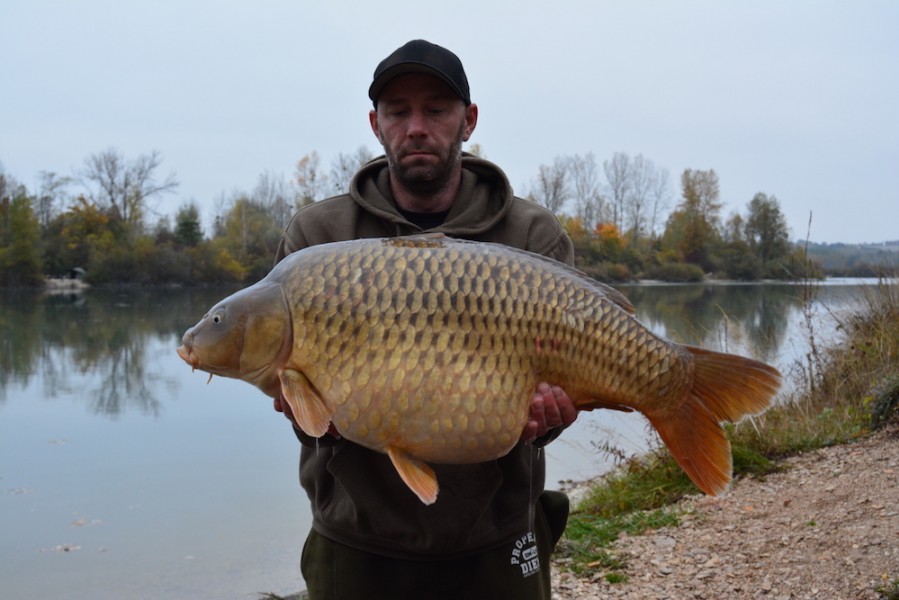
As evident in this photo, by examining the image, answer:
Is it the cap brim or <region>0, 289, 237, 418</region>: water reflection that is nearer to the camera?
the cap brim

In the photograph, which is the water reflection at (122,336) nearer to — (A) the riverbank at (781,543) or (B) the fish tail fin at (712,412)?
(A) the riverbank at (781,543)

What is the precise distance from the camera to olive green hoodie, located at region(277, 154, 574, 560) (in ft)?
5.27

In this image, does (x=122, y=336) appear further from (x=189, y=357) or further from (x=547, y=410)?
(x=547, y=410)

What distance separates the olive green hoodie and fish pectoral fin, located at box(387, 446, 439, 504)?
0.24 meters

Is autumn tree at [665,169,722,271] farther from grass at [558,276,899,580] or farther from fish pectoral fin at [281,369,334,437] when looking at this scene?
fish pectoral fin at [281,369,334,437]

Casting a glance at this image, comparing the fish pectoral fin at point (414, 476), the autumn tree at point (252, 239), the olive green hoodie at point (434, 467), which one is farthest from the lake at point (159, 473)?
the autumn tree at point (252, 239)

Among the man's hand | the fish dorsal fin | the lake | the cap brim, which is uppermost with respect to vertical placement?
the cap brim

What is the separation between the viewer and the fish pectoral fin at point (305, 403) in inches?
52.0

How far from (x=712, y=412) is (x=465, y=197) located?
2.34 feet

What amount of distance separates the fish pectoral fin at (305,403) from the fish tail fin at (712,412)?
0.61m

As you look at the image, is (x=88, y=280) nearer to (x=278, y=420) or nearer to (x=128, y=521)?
(x=278, y=420)

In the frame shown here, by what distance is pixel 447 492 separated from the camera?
1.61 meters

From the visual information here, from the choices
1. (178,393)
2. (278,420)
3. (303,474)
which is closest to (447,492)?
(303,474)

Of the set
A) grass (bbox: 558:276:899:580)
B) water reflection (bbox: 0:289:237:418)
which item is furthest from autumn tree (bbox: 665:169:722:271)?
grass (bbox: 558:276:899:580)
